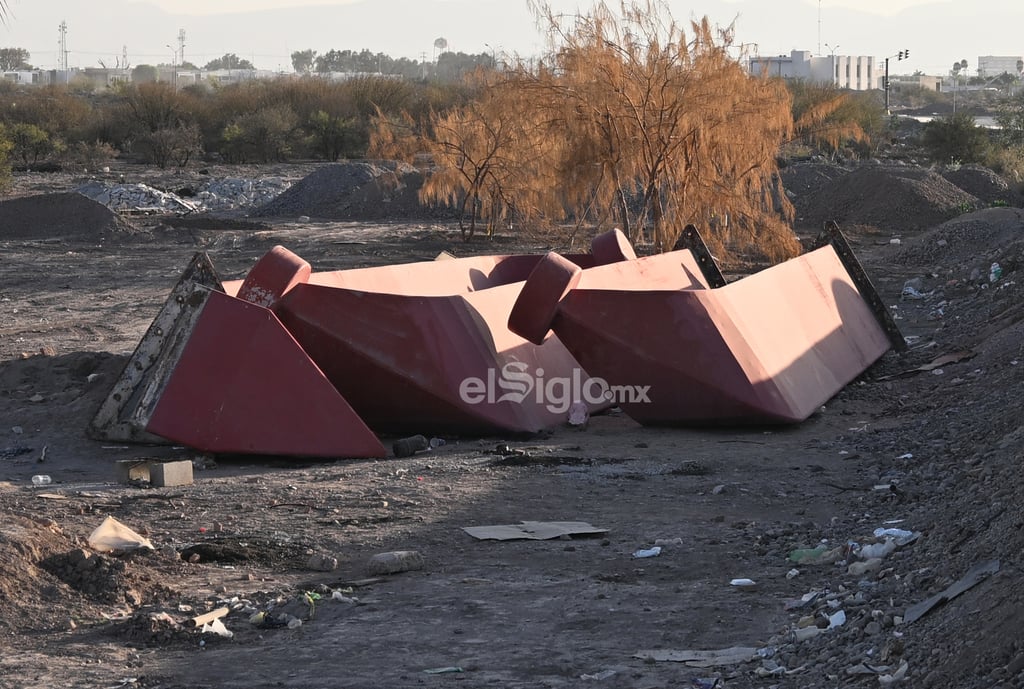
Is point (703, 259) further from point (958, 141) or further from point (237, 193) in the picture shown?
point (958, 141)

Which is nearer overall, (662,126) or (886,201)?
(662,126)

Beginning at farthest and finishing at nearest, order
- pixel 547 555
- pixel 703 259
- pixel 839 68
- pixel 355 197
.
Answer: pixel 839 68, pixel 355 197, pixel 703 259, pixel 547 555

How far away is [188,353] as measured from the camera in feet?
26.4

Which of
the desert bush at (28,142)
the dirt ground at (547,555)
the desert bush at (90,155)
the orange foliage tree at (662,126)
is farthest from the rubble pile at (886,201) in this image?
the desert bush at (28,142)

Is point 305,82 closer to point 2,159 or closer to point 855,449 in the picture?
point 2,159

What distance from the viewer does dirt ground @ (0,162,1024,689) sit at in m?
4.52

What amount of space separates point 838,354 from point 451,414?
11.4 feet

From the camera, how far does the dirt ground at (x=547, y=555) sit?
4520 millimetres

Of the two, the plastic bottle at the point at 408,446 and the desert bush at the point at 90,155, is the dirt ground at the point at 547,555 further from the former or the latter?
the desert bush at the point at 90,155

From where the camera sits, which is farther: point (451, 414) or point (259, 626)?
point (451, 414)

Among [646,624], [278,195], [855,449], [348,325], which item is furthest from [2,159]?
[646,624]

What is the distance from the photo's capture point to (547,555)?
602 cm

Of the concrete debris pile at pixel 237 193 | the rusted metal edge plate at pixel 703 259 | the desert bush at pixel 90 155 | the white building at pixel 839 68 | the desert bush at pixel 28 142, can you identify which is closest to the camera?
the rusted metal edge plate at pixel 703 259

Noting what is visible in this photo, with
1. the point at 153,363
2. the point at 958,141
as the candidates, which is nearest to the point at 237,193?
the point at 958,141
